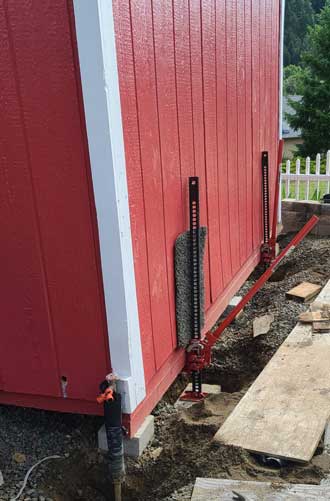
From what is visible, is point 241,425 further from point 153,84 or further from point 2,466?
point 153,84

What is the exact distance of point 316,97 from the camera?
61.0 feet

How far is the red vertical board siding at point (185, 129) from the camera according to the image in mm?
2580

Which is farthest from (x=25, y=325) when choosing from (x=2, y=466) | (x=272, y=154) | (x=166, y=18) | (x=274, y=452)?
(x=272, y=154)

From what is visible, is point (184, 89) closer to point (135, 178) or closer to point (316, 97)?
point (135, 178)

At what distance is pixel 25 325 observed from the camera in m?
2.74

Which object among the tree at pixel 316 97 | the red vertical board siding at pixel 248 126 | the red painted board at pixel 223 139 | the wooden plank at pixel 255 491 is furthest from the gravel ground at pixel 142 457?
the tree at pixel 316 97

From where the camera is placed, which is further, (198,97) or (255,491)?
(198,97)

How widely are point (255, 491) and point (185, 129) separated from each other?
2.14 metres

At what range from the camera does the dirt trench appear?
2.34 metres

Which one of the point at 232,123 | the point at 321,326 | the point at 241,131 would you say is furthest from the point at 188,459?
the point at 241,131

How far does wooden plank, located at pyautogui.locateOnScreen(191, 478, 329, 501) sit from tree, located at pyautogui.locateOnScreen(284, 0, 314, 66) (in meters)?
51.9

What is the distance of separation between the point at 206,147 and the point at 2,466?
8.03ft

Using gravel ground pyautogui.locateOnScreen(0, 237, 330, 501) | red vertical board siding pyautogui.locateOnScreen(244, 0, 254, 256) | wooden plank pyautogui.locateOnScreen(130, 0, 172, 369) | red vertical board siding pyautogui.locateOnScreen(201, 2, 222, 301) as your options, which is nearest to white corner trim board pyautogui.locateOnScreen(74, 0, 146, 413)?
wooden plank pyautogui.locateOnScreen(130, 0, 172, 369)

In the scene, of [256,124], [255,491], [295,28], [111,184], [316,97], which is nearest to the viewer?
[255,491]
